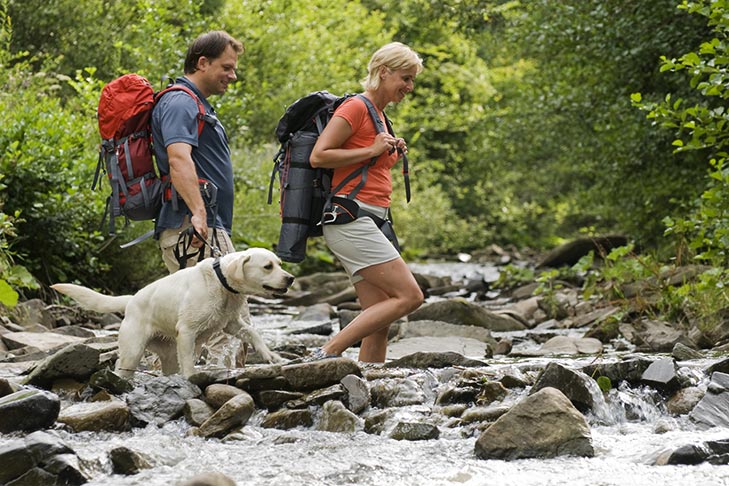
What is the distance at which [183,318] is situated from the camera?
6039 millimetres

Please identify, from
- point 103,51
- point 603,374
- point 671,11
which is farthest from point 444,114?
point 603,374

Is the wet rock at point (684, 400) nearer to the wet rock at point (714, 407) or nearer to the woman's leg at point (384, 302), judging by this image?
the wet rock at point (714, 407)

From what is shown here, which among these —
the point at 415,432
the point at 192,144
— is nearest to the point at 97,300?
the point at 192,144

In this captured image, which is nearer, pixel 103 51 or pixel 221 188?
pixel 221 188

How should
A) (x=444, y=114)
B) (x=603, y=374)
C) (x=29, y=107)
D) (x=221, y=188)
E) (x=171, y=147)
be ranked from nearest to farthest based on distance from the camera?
(x=171, y=147), (x=221, y=188), (x=603, y=374), (x=29, y=107), (x=444, y=114)

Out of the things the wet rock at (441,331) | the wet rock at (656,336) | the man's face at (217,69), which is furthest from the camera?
the wet rock at (441,331)

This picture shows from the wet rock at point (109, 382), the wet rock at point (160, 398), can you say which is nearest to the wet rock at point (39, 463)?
the wet rock at point (160, 398)

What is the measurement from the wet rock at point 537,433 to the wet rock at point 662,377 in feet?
4.48

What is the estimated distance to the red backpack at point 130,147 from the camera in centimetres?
625

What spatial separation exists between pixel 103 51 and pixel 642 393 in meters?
14.4

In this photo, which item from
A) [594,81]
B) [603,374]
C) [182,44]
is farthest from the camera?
[182,44]

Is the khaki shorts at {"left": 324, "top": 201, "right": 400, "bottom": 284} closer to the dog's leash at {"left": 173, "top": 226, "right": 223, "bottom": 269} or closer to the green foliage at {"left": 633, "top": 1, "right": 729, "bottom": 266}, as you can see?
the dog's leash at {"left": 173, "top": 226, "right": 223, "bottom": 269}

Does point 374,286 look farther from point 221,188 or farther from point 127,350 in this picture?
point 127,350

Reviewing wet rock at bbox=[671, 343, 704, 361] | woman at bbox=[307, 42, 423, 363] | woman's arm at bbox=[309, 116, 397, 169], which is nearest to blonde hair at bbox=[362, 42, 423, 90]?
woman at bbox=[307, 42, 423, 363]
